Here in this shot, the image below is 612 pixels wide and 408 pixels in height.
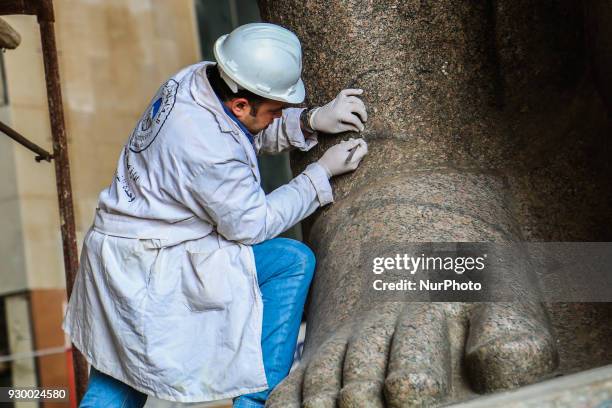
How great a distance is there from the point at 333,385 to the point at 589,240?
77 centimetres

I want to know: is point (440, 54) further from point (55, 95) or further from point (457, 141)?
point (55, 95)

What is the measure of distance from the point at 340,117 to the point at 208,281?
584mm

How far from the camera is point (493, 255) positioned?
2.57m

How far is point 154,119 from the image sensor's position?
2555mm

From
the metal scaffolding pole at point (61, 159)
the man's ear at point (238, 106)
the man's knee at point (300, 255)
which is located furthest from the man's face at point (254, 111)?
the metal scaffolding pole at point (61, 159)

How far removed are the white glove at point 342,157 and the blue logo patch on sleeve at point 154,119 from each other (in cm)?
40

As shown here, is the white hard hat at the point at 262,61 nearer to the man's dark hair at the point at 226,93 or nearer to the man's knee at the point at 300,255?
the man's dark hair at the point at 226,93

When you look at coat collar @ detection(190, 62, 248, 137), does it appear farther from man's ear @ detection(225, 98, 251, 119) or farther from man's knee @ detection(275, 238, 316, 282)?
man's knee @ detection(275, 238, 316, 282)

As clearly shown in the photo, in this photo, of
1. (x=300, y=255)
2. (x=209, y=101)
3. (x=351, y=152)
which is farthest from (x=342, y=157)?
(x=209, y=101)

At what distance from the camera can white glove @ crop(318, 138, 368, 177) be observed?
2.81 m

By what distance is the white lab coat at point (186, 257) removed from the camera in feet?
8.08

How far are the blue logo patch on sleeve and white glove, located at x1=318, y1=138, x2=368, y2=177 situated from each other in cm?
40

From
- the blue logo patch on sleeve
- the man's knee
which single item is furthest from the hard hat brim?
the man's knee

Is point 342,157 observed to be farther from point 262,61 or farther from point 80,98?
point 80,98
